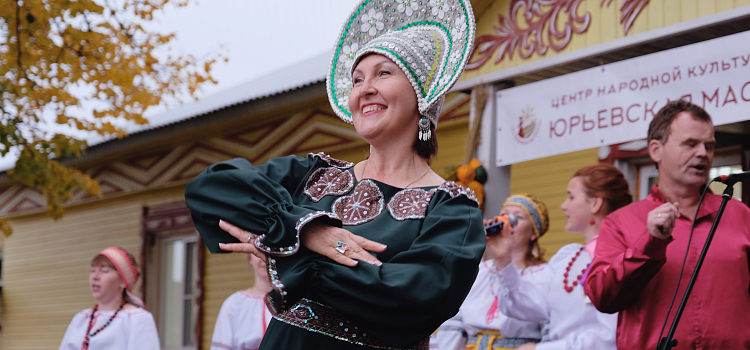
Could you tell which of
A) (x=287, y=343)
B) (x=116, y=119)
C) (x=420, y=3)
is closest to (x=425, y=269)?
(x=287, y=343)

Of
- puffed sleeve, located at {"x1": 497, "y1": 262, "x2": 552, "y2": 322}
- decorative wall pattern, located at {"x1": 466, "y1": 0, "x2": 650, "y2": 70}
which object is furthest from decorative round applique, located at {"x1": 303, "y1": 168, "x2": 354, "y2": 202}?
decorative wall pattern, located at {"x1": 466, "y1": 0, "x2": 650, "y2": 70}

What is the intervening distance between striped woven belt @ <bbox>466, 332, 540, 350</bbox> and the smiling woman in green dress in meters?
2.31

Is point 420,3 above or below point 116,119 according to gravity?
below

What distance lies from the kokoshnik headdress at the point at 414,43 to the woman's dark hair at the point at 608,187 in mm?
1998

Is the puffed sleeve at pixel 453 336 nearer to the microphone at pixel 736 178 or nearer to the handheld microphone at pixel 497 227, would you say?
the handheld microphone at pixel 497 227

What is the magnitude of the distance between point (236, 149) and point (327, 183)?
810 centimetres

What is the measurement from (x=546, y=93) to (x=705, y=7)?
103 centimetres

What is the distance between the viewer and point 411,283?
5.68 ft

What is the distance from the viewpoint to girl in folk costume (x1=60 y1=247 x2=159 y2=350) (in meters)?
4.83

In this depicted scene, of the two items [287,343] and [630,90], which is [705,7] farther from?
[287,343]

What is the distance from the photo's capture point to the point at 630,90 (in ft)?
14.4

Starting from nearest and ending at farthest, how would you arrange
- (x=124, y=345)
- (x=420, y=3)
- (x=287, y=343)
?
1. (x=287, y=343)
2. (x=420, y=3)
3. (x=124, y=345)

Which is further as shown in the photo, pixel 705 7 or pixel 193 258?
pixel 193 258

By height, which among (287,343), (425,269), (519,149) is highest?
(519,149)
